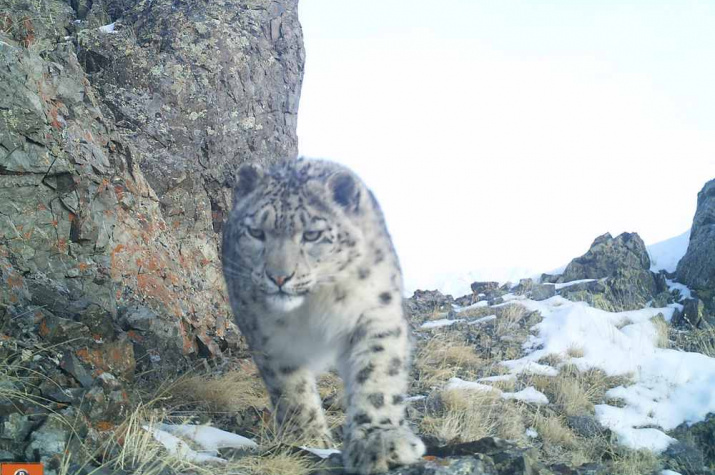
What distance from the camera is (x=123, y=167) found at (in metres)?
7.61

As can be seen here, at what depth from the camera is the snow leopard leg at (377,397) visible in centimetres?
432

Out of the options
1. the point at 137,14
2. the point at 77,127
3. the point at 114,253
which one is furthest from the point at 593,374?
the point at 137,14

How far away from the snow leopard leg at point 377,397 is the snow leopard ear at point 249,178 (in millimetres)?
1505

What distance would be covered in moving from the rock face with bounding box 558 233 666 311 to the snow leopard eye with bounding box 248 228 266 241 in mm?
9692

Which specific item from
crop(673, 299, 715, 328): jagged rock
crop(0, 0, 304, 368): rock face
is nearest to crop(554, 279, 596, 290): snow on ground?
crop(673, 299, 715, 328): jagged rock

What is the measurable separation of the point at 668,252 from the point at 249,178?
1415 cm

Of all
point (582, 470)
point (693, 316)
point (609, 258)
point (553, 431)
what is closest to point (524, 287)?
point (609, 258)

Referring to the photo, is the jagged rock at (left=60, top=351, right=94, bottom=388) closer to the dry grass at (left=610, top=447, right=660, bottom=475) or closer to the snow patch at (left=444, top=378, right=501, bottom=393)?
the snow patch at (left=444, top=378, right=501, bottom=393)

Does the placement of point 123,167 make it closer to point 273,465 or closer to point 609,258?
point 273,465

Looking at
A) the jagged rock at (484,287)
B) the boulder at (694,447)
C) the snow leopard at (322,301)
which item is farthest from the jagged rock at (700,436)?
the jagged rock at (484,287)

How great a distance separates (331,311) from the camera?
16.5ft

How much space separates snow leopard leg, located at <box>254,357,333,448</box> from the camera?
541 centimetres

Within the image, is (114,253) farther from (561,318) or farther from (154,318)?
(561,318)

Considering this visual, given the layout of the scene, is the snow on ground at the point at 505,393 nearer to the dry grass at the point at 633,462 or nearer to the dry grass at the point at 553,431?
the dry grass at the point at 553,431
